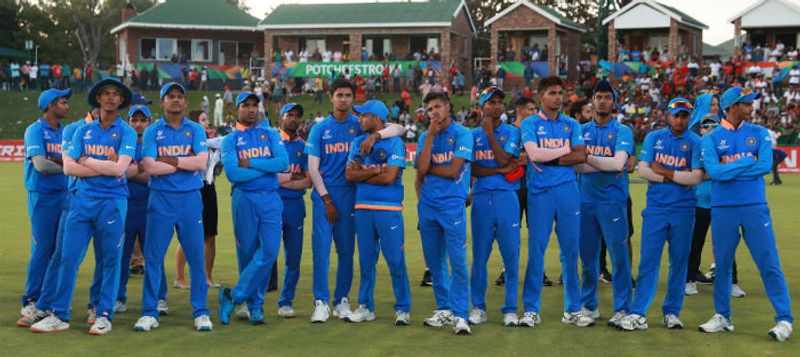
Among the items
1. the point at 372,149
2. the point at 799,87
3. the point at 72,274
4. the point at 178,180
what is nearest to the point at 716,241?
the point at 372,149

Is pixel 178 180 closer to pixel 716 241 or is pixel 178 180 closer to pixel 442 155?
pixel 442 155

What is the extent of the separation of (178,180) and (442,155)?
248 centimetres

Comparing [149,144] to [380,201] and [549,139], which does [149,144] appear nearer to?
[380,201]

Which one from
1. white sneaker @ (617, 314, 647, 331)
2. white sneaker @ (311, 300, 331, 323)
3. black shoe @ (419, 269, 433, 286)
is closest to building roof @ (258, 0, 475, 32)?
black shoe @ (419, 269, 433, 286)

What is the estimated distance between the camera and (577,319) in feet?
29.9

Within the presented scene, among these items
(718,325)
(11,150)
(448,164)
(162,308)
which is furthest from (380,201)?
(11,150)

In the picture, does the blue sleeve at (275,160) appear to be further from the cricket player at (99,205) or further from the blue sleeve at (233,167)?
the cricket player at (99,205)

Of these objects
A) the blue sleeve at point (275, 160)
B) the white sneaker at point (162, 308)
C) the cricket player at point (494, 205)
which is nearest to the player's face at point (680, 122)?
the cricket player at point (494, 205)

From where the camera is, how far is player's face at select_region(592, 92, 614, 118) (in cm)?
941

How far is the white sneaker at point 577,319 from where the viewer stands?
9070 mm

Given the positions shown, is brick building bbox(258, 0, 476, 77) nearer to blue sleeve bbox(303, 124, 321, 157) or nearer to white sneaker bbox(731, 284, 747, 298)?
white sneaker bbox(731, 284, 747, 298)

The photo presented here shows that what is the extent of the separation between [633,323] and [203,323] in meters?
4.01

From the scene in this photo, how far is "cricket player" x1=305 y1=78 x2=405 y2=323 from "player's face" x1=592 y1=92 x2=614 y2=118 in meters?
1.99

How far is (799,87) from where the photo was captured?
42.7m
